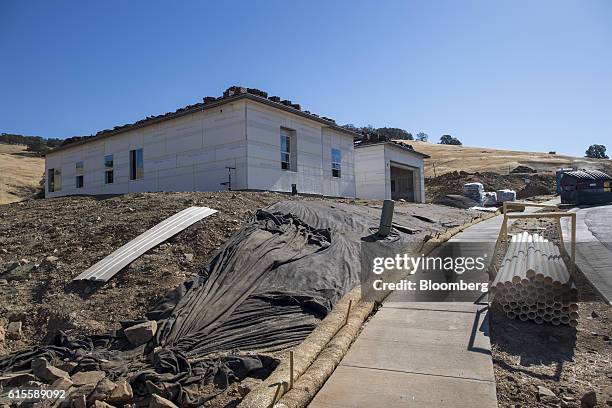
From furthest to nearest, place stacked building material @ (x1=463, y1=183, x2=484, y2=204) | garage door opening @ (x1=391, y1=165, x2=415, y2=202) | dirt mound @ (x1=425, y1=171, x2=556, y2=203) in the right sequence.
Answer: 1. dirt mound @ (x1=425, y1=171, x2=556, y2=203)
2. garage door opening @ (x1=391, y1=165, x2=415, y2=202)
3. stacked building material @ (x1=463, y1=183, x2=484, y2=204)

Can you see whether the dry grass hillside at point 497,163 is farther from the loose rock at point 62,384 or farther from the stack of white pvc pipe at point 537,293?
the loose rock at point 62,384

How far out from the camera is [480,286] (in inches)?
247

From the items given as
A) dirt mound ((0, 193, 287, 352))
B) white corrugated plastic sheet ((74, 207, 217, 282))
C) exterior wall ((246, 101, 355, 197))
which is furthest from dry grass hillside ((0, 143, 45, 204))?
white corrugated plastic sheet ((74, 207, 217, 282))

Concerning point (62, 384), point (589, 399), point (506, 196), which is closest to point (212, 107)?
point (62, 384)

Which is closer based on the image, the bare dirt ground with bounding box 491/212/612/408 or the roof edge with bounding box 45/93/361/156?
A: the bare dirt ground with bounding box 491/212/612/408

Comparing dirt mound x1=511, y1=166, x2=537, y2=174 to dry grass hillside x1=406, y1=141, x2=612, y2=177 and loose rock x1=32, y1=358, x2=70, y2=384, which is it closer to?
dry grass hillside x1=406, y1=141, x2=612, y2=177

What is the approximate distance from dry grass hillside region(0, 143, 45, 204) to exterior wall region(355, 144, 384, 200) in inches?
1123

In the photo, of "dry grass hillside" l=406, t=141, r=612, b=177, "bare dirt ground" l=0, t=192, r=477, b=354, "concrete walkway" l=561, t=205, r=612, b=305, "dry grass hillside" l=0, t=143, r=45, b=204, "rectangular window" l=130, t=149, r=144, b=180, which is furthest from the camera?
"dry grass hillside" l=406, t=141, r=612, b=177

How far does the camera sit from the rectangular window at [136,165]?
18670 mm

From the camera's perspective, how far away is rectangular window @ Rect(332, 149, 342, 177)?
1969 centimetres

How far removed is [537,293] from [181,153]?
15.0 metres

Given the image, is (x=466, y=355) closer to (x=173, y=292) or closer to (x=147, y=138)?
(x=173, y=292)

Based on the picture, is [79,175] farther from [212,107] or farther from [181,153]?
[212,107]

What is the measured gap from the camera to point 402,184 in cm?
3002
